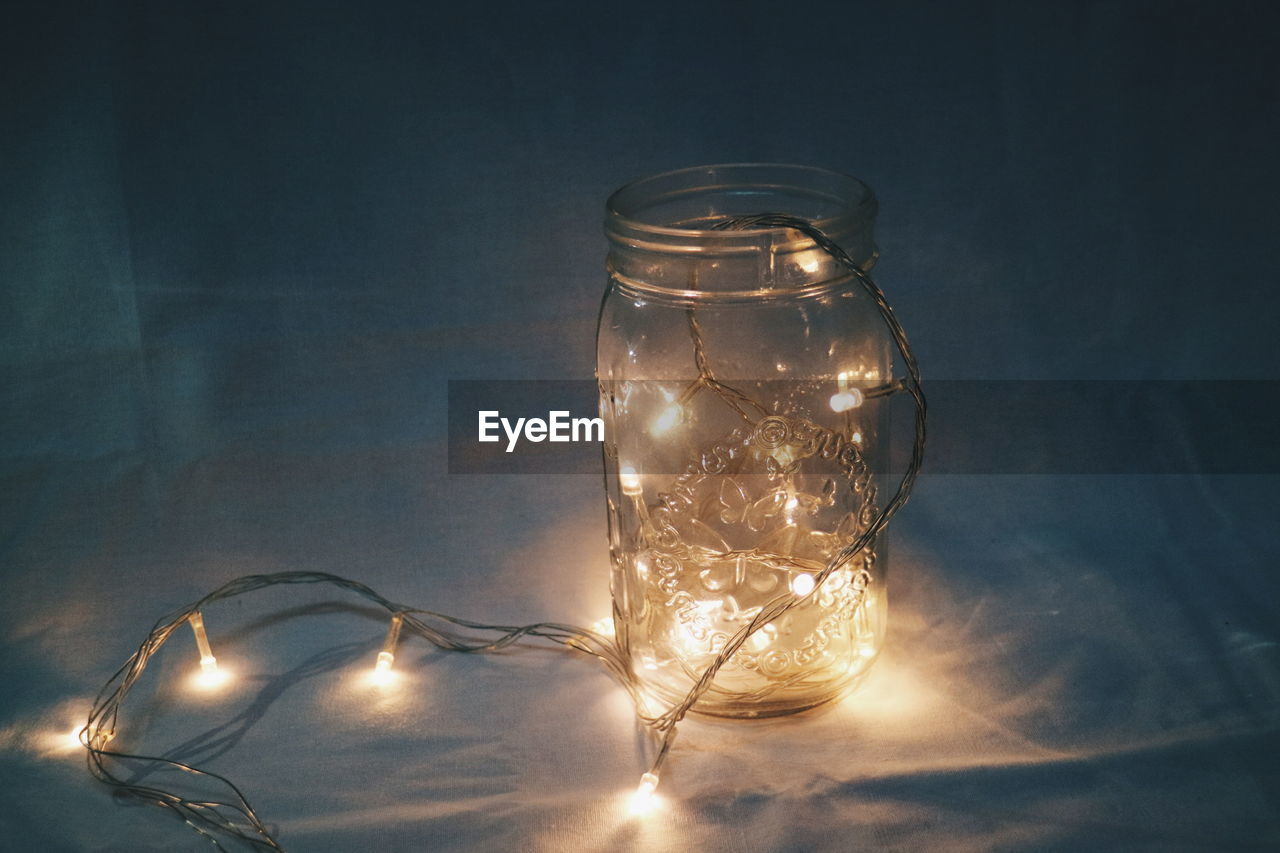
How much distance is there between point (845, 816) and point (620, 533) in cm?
32

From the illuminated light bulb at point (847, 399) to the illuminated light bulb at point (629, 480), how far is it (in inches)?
7.0

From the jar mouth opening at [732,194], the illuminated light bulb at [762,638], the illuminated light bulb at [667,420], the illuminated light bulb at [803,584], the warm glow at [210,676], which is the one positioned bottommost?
the warm glow at [210,676]

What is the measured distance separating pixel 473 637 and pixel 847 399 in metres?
0.43

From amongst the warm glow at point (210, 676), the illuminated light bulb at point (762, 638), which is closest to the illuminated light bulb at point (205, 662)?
the warm glow at point (210, 676)

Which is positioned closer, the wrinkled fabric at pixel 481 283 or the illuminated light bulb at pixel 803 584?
the illuminated light bulb at pixel 803 584

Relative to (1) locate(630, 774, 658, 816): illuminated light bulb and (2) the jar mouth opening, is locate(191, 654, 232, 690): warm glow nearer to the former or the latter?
(1) locate(630, 774, 658, 816): illuminated light bulb

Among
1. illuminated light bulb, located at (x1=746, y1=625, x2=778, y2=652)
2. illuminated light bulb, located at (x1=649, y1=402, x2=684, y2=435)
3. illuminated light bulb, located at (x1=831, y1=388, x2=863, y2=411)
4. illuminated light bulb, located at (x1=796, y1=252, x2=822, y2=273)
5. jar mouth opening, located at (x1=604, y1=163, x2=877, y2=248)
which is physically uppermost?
jar mouth opening, located at (x1=604, y1=163, x2=877, y2=248)

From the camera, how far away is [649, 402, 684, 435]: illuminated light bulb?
1.14 metres

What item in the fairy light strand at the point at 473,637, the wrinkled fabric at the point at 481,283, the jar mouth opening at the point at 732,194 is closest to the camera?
the fairy light strand at the point at 473,637

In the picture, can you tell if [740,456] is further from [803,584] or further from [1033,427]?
[1033,427]

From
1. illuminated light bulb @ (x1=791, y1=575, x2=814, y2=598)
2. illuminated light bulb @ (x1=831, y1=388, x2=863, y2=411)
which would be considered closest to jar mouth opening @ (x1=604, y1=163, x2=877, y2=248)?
illuminated light bulb @ (x1=831, y1=388, x2=863, y2=411)

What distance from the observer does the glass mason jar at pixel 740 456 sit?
109 cm

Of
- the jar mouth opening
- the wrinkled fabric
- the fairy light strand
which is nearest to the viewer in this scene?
the fairy light strand

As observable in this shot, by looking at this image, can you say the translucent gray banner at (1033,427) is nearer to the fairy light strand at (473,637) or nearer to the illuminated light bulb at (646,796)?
the fairy light strand at (473,637)
